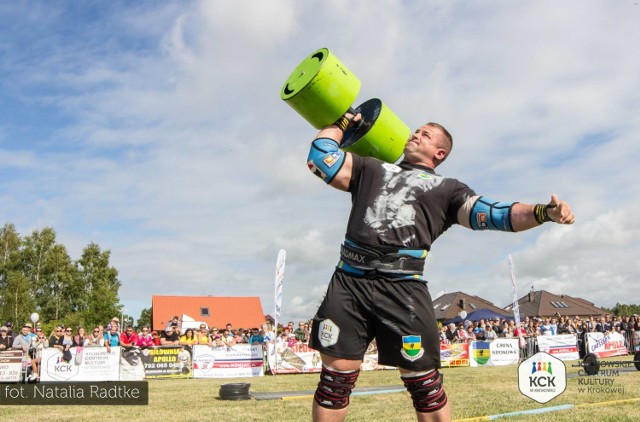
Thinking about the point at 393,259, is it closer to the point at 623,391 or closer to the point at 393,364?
the point at 393,364

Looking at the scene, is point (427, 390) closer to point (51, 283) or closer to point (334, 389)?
point (334, 389)

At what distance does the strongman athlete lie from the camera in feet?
10.8

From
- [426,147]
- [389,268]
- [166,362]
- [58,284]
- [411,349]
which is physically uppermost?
[58,284]

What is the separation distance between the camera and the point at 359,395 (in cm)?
954

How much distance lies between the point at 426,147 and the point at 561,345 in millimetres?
22292

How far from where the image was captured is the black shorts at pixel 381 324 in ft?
10.8

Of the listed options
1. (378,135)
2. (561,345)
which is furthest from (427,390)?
(561,345)

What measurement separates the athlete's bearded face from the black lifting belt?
2.42 ft

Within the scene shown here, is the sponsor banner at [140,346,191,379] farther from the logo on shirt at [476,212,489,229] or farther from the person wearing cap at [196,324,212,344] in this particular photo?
the logo on shirt at [476,212,489,229]

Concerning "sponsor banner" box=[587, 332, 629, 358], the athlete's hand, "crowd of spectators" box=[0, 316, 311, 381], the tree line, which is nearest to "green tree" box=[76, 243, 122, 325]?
the tree line

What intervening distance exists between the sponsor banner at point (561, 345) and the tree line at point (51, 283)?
45594 millimetres

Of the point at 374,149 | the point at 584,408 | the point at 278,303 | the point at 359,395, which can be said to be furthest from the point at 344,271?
the point at 278,303

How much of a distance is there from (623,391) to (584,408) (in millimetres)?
2414

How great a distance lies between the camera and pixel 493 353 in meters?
→ 21.6
